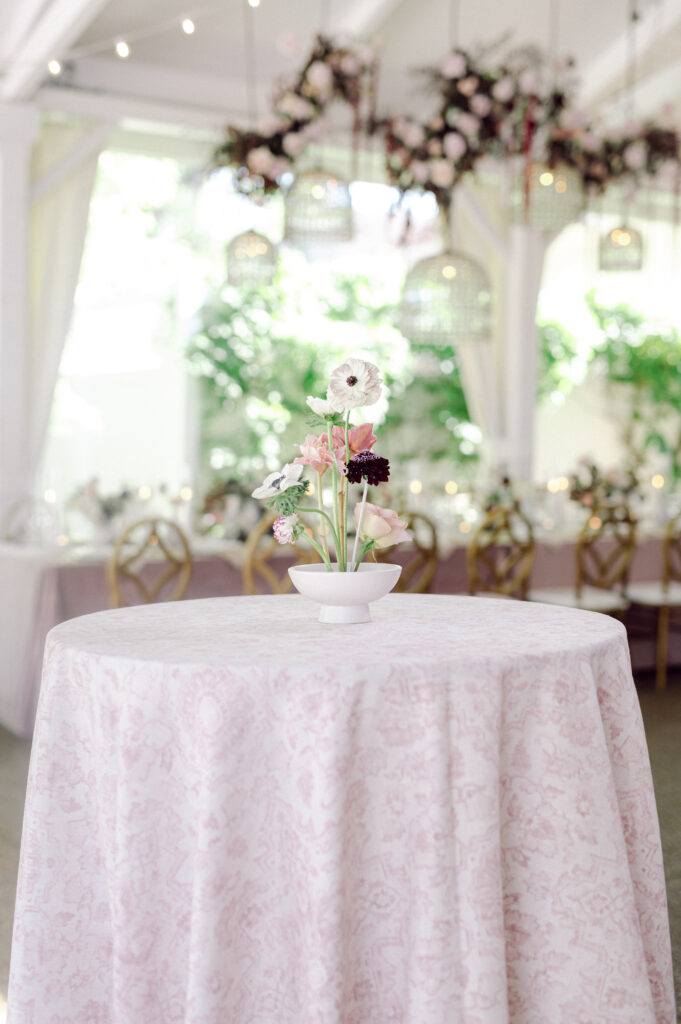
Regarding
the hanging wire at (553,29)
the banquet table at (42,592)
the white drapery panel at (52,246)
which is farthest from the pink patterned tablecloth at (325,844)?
the hanging wire at (553,29)

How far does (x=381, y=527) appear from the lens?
7.45 ft

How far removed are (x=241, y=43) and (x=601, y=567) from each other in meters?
3.67

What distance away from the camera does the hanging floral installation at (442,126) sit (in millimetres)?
4711

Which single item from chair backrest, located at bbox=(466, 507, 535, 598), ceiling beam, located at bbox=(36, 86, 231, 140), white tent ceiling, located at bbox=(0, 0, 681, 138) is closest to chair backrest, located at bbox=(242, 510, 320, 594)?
chair backrest, located at bbox=(466, 507, 535, 598)

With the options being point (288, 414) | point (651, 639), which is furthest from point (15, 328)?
point (651, 639)

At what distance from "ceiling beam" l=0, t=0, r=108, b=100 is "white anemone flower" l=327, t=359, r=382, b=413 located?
345cm

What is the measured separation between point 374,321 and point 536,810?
7.85 meters

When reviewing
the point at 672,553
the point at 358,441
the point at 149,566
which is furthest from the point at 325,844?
the point at 672,553

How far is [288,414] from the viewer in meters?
8.81

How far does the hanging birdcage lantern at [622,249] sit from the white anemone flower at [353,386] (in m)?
3.63

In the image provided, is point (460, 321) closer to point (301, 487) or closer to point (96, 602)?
point (96, 602)

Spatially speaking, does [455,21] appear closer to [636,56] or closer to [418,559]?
[636,56]

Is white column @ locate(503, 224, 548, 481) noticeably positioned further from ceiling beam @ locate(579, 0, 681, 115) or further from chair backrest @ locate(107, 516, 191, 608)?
chair backrest @ locate(107, 516, 191, 608)

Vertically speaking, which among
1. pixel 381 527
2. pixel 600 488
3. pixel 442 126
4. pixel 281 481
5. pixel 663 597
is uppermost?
pixel 442 126
